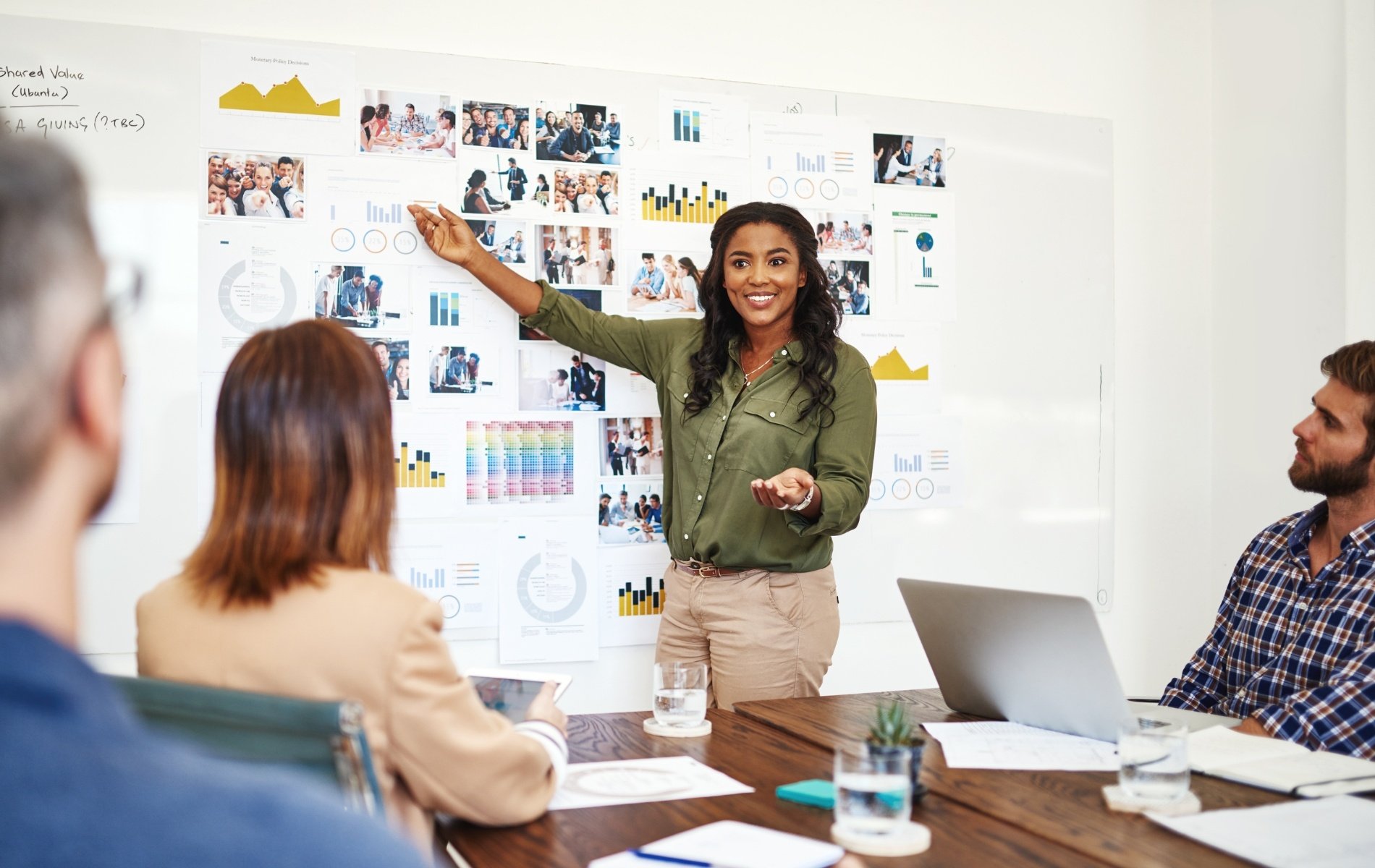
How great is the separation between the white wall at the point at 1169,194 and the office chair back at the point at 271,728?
2.58 m

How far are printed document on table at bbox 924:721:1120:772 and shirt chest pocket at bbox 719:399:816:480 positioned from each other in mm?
979

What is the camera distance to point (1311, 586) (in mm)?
2221

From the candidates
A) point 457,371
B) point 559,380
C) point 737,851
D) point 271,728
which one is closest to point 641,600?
point 559,380

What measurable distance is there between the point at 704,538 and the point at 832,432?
1.33 ft

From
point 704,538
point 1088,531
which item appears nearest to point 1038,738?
point 704,538

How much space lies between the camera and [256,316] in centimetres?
296

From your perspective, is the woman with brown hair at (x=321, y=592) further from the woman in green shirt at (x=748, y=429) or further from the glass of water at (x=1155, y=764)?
the woman in green shirt at (x=748, y=429)

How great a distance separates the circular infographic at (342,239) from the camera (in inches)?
119

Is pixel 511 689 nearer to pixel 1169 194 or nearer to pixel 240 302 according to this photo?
pixel 240 302

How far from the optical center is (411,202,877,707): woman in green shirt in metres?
2.77

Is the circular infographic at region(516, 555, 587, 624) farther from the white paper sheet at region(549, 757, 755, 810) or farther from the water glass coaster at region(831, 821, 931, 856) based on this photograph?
the water glass coaster at region(831, 821, 931, 856)

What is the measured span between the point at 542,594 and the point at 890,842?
6.41ft

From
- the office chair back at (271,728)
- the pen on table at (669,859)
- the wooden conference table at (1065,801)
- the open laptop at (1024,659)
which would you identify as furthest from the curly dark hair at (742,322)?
the office chair back at (271,728)

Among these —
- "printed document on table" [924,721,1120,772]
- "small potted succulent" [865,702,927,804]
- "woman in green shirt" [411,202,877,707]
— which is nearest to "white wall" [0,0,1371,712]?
"woman in green shirt" [411,202,877,707]
